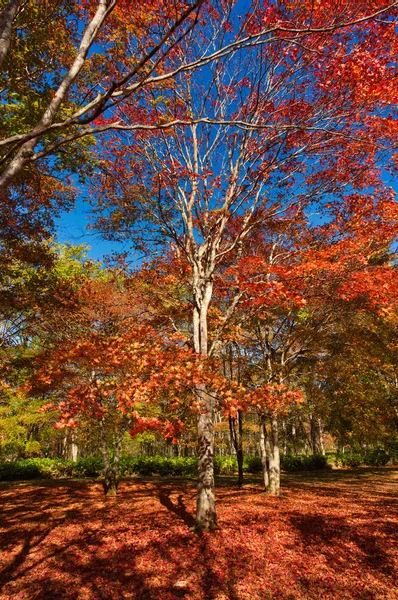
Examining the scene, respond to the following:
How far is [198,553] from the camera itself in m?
5.54

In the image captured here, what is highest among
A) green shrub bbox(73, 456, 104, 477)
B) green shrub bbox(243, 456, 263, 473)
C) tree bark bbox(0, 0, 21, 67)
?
tree bark bbox(0, 0, 21, 67)

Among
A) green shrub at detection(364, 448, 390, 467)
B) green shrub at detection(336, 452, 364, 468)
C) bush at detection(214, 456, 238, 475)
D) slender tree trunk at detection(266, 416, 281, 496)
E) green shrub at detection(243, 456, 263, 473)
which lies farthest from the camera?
green shrub at detection(336, 452, 364, 468)

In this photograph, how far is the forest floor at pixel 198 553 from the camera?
447 cm

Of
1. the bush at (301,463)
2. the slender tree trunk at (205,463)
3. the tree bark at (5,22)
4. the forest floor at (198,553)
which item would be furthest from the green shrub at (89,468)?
the tree bark at (5,22)

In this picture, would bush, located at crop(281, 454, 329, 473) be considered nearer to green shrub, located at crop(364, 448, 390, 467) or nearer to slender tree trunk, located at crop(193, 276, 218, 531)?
green shrub, located at crop(364, 448, 390, 467)

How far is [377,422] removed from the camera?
14.2m

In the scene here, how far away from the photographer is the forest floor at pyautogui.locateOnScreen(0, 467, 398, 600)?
14.7 feet

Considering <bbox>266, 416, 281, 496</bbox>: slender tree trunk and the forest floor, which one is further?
<bbox>266, 416, 281, 496</bbox>: slender tree trunk

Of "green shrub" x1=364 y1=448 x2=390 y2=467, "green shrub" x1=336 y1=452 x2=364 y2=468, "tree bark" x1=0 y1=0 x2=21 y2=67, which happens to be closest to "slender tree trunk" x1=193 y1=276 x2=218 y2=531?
"tree bark" x1=0 y1=0 x2=21 y2=67

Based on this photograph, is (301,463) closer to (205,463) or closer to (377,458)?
(377,458)

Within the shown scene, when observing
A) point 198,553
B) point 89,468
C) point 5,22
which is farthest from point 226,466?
point 5,22

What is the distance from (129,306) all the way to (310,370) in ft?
30.5

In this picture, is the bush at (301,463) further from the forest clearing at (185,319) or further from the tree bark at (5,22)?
the tree bark at (5,22)

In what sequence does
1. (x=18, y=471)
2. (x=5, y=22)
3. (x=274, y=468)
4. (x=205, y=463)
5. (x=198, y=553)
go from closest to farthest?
(x=5, y=22) < (x=198, y=553) < (x=205, y=463) < (x=274, y=468) < (x=18, y=471)
